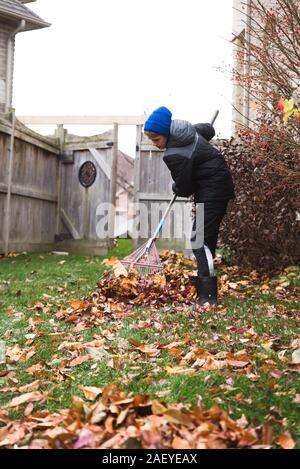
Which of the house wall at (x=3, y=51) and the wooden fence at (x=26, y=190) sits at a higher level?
the house wall at (x=3, y=51)

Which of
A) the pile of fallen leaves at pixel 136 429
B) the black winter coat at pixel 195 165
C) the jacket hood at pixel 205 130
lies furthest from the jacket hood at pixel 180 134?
the pile of fallen leaves at pixel 136 429

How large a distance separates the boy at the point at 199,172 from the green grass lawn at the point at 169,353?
0.36m

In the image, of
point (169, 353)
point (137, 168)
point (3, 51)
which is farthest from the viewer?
point (3, 51)

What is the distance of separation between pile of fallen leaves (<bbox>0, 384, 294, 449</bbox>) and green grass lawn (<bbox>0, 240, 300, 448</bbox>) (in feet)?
0.56

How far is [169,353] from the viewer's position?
331 centimetres

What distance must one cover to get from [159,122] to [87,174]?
254 inches

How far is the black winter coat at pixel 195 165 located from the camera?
16.2 feet

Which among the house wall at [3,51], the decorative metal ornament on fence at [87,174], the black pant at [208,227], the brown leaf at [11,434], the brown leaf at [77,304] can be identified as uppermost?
the house wall at [3,51]

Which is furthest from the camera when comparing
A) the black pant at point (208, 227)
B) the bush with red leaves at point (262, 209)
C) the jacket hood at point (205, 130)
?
the bush with red leaves at point (262, 209)

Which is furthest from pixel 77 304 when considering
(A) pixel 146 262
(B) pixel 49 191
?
(B) pixel 49 191

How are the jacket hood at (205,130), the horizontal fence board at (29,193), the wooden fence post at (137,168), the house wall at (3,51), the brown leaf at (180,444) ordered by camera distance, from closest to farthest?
the brown leaf at (180,444) < the jacket hood at (205,130) < the horizontal fence board at (29,193) < the wooden fence post at (137,168) < the house wall at (3,51)

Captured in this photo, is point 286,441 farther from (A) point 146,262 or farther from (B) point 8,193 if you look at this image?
(B) point 8,193

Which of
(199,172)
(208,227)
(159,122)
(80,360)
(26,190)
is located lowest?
(80,360)

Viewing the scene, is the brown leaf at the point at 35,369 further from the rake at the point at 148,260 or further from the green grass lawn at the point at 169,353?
the rake at the point at 148,260
